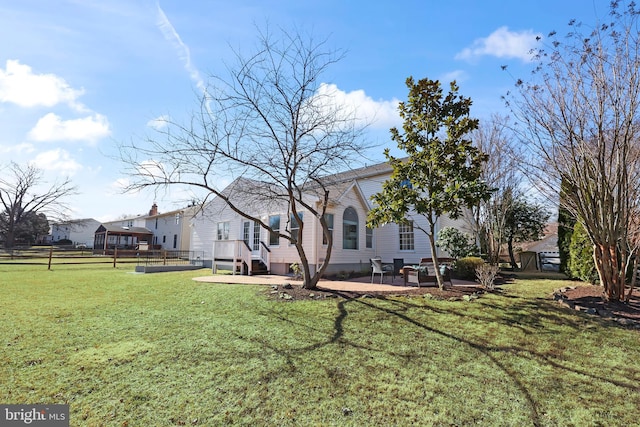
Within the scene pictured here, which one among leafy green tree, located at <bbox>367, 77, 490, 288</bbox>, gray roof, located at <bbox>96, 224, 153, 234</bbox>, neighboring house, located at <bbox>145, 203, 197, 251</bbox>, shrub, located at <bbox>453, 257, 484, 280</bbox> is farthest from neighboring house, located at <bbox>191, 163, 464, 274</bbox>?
gray roof, located at <bbox>96, 224, 153, 234</bbox>

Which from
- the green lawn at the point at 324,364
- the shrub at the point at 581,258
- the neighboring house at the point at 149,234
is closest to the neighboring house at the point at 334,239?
the shrub at the point at 581,258

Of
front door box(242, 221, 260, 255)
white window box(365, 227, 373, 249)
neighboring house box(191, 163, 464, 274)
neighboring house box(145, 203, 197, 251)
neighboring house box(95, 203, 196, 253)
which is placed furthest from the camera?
neighboring house box(95, 203, 196, 253)

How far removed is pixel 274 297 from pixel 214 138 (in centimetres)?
457

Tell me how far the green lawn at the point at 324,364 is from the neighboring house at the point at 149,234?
3247 cm

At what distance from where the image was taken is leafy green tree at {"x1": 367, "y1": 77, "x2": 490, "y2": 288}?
343 inches

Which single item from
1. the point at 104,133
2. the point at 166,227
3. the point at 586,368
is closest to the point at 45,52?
the point at 104,133

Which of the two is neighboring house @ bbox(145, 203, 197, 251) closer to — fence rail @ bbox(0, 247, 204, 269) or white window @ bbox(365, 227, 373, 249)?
fence rail @ bbox(0, 247, 204, 269)

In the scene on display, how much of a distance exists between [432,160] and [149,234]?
4552 cm

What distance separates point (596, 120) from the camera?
22.7 feet

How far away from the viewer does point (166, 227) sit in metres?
41.9

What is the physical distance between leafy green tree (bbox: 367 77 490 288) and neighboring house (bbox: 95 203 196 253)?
32275 millimetres

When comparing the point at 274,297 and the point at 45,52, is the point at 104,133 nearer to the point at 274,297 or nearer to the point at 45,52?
the point at 45,52

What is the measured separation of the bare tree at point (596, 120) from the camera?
21.8 feet

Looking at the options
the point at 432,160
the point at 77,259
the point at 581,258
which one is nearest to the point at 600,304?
the point at 581,258
